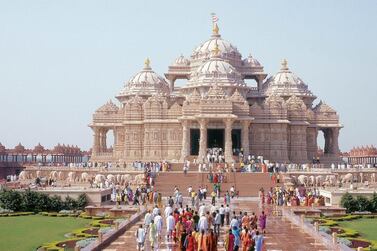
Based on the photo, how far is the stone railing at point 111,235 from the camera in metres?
21.7

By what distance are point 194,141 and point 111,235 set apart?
43.1 metres

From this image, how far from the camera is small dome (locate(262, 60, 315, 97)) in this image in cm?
7625

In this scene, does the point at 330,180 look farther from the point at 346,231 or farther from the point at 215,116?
the point at 346,231

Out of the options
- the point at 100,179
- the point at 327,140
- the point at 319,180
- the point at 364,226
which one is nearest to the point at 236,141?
the point at 327,140

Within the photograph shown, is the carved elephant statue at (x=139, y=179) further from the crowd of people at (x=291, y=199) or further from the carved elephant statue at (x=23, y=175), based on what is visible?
the carved elephant statue at (x=23, y=175)

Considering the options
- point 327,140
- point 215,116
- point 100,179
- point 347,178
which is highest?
point 215,116

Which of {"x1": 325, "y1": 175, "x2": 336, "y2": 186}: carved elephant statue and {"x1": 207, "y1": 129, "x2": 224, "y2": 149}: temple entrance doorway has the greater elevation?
{"x1": 207, "y1": 129, "x2": 224, "y2": 149}: temple entrance doorway

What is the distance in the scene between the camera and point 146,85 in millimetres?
78250

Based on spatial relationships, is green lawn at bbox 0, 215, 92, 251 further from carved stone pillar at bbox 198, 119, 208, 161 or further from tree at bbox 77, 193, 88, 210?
carved stone pillar at bbox 198, 119, 208, 161

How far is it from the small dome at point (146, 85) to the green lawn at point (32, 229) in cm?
4295

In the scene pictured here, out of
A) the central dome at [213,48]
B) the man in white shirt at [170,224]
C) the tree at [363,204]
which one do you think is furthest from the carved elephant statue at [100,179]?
the man in white shirt at [170,224]

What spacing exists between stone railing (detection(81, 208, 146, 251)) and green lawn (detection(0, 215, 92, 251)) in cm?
246

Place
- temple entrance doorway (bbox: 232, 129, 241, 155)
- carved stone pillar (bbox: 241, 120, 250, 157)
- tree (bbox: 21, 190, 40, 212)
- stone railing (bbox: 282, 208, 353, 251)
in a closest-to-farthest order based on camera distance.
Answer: stone railing (bbox: 282, 208, 353, 251) < tree (bbox: 21, 190, 40, 212) < carved stone pillar (bbox: 241, 120, 250, 157) < temple entrance doorway (bbox: 232, 129, 241, 155)

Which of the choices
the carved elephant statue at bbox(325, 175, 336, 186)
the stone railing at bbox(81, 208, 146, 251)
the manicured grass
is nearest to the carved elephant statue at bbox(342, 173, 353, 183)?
the carved elephant statue at bbox(325, 175, 336, 186)
